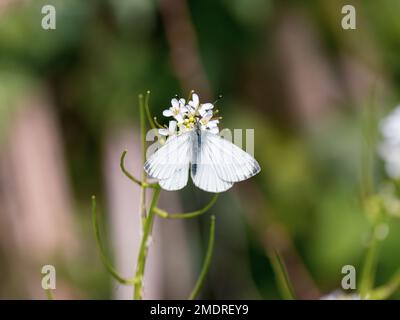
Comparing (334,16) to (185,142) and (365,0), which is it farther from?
(185,142)

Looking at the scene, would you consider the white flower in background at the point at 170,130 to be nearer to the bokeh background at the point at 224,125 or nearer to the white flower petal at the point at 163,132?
the white flower petal at the point at 163,132

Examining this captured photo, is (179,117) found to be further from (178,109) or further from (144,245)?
(144,245)

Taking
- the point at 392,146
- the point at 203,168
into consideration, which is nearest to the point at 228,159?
the point at 203,168

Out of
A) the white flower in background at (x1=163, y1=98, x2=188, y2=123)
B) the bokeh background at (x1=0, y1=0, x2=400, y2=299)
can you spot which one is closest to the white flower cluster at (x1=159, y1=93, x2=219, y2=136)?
the white flower in background at (x1=163, y1=98, x2=188, y2=123)

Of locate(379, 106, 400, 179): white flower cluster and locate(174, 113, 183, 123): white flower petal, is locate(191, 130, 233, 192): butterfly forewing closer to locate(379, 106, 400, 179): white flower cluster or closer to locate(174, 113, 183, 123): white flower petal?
locate(174, 113, 183, 123): white flower petal

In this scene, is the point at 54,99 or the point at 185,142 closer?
the point at 185,142
